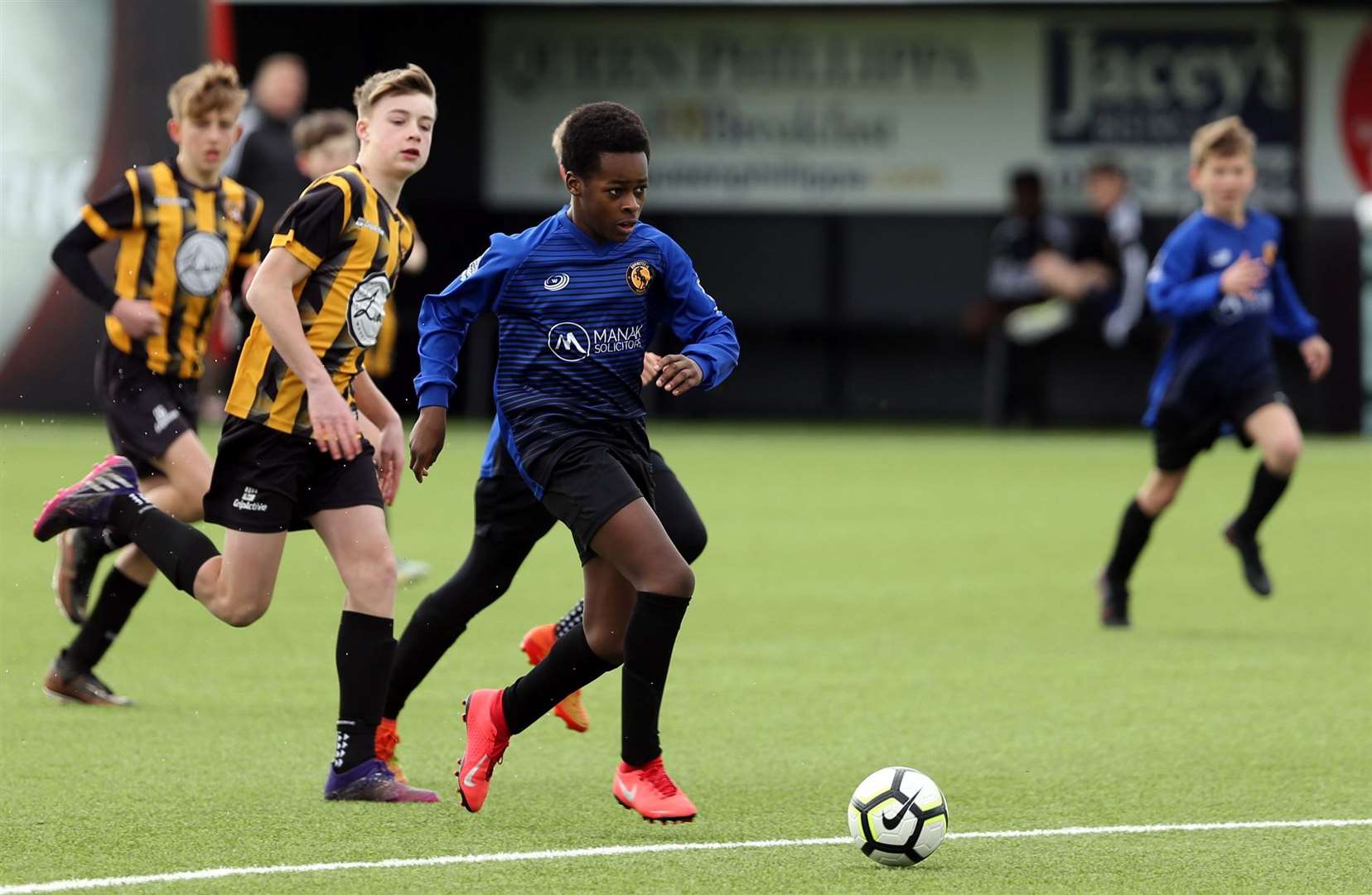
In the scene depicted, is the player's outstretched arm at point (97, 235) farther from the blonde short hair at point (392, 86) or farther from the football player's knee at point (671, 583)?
the football player's knee at point (671, 583)

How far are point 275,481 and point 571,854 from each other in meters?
1.38

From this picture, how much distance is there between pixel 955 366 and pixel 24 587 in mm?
12971

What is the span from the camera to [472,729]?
20.1ft

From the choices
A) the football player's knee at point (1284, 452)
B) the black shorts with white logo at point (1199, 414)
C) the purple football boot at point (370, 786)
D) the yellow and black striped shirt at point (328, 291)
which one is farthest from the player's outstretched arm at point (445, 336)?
the football player's knee at point (1284, 452)

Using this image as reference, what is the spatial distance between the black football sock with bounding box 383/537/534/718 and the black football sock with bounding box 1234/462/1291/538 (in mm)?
4673

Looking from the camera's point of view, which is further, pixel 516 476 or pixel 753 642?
pixel 753 642

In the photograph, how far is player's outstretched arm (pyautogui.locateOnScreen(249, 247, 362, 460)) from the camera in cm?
607

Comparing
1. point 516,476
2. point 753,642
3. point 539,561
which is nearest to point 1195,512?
point 539,561

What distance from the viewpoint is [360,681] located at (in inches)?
247

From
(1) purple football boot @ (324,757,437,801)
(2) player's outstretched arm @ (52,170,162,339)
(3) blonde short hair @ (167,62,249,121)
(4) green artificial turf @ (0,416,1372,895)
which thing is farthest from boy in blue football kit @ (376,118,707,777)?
(2) player's outstretched arm @ (52,170,162,339)

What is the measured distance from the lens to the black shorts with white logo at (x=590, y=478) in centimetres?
587

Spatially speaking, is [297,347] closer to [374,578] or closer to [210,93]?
[374,578]

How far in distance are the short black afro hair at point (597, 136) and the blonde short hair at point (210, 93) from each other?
220 cm

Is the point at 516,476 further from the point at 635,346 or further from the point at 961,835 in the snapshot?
the point at 961,835
